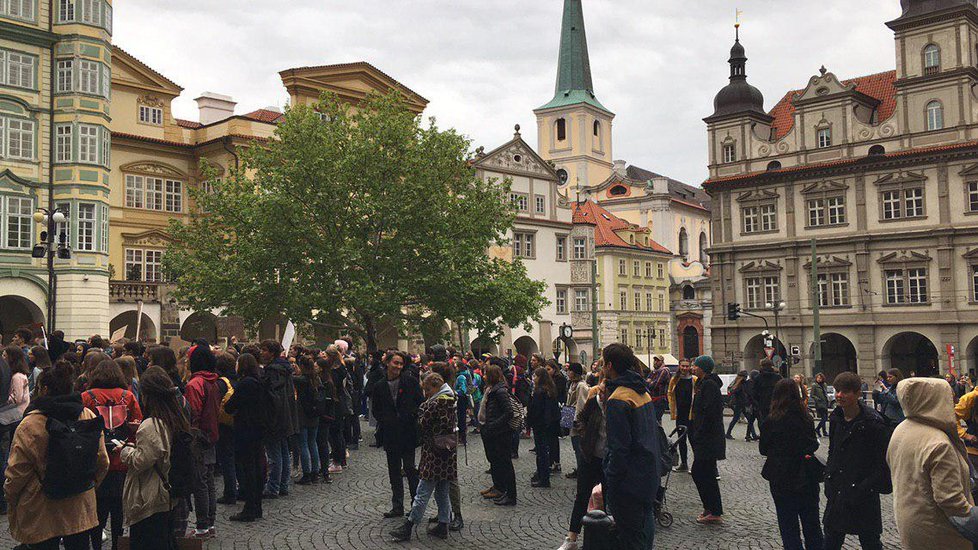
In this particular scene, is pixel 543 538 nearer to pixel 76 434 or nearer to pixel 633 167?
pixel 76 434

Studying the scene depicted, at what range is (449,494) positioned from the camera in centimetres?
1113

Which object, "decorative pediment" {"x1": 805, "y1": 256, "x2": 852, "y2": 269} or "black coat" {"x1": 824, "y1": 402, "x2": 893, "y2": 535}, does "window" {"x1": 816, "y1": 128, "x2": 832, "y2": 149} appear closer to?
"decorative pediment" {"x1": 805, "y1": 256, "x2": 852, "y2": 269}

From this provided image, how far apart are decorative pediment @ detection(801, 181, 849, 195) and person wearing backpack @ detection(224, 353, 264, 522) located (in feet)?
150

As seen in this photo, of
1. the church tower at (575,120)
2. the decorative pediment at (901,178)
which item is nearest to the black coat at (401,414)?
the decorative pediment at (901,178)

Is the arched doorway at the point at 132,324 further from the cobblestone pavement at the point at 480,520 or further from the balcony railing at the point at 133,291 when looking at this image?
the cobblestone pavement at the point at 480,520

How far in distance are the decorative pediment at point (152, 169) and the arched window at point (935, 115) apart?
38.8 meters

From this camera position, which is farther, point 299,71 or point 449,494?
point 299,71

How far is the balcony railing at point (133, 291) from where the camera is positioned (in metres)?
38.3

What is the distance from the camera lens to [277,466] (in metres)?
13.0

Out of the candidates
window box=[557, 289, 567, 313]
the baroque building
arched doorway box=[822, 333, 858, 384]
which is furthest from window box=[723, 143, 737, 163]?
window box=[557, 289, 567, 313]

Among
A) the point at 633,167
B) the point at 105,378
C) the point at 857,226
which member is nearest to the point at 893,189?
the point at 857,226

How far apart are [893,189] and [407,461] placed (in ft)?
147

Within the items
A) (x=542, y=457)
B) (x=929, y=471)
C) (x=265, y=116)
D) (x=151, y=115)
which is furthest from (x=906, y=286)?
(x=929, y=471)

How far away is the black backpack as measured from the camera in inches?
Result: 270
